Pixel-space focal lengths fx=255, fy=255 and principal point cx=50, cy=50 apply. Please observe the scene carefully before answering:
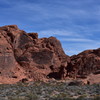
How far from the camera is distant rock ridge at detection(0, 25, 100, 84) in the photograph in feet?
185

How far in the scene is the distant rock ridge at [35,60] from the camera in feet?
185

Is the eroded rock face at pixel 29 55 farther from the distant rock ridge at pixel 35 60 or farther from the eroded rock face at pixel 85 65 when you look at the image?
the eroded rock face at pixel 85 65

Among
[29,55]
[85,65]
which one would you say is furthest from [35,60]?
[85,65]

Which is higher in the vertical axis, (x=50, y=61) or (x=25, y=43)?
(x=25, y=43)

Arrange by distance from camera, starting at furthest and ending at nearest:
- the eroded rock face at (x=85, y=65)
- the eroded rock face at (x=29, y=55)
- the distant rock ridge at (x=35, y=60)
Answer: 1. the eroded rock face at (x=85, y=65)
2. the eroded rock face at (x=29, y=55)
3. the distant rock ridge at (x=35, y=60)

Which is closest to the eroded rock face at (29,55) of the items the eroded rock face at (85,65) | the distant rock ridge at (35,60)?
the distant rock ridge at (35,60)

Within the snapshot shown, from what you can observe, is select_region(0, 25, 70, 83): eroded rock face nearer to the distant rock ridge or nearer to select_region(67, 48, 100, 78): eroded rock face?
the distant rock ridge

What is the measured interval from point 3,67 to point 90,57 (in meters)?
21.0

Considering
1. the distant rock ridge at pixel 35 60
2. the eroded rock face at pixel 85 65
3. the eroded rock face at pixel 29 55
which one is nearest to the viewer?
the distant rock ridge at pixel 35 60

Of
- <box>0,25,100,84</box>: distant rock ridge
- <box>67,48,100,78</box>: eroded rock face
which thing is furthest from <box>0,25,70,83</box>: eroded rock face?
<box>67,48,100,78</box>: eroded rock face

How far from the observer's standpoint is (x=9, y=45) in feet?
186

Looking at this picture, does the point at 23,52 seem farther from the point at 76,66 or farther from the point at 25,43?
the point at 76,66

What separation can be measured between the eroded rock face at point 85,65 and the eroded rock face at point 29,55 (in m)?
2.28

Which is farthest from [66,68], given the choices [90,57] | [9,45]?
[9,45]
